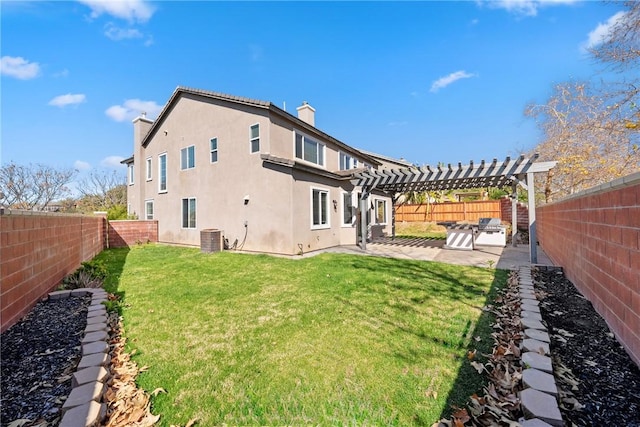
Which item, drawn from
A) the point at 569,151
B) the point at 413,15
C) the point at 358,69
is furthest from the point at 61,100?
the point at 569,151

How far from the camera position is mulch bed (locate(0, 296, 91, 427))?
7.48 ft

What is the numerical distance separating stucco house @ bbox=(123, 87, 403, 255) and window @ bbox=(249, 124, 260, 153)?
0.13 ft

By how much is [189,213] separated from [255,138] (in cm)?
588

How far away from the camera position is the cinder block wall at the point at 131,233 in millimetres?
13992

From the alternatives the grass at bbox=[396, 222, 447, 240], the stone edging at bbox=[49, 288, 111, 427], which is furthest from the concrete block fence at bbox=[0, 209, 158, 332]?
the grass at bbox=[396, 222, 447, 240]

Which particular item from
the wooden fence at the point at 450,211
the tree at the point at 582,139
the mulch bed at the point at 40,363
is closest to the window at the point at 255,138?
the mulch bed at the point at 40,363

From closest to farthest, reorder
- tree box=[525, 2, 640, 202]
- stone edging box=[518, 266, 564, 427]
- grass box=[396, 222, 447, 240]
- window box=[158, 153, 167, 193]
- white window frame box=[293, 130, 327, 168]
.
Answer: stone edging box=[518, 266, 564, 427]
tree box=[525, 2, 640, 202]
white window frame box=[293, 130, 327, 168]
window box=[158, 153, 167, 193]
grass box=[396, 222, 447, 240]

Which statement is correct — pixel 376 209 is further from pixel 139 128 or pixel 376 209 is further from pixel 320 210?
pixel 139 128

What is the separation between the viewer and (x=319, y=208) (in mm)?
12312

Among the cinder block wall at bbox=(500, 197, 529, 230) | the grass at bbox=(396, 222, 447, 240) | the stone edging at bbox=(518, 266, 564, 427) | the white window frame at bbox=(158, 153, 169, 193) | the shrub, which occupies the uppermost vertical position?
the white window frame at bbox=(158, 153, 169, 193)

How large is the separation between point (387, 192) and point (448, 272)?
431 inches

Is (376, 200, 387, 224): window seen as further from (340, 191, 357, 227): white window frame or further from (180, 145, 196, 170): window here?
(180, 145, 196, 170): window

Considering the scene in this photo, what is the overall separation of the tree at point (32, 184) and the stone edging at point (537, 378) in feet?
77.2

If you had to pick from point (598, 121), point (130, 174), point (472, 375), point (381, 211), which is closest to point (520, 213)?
point (598, 121)
